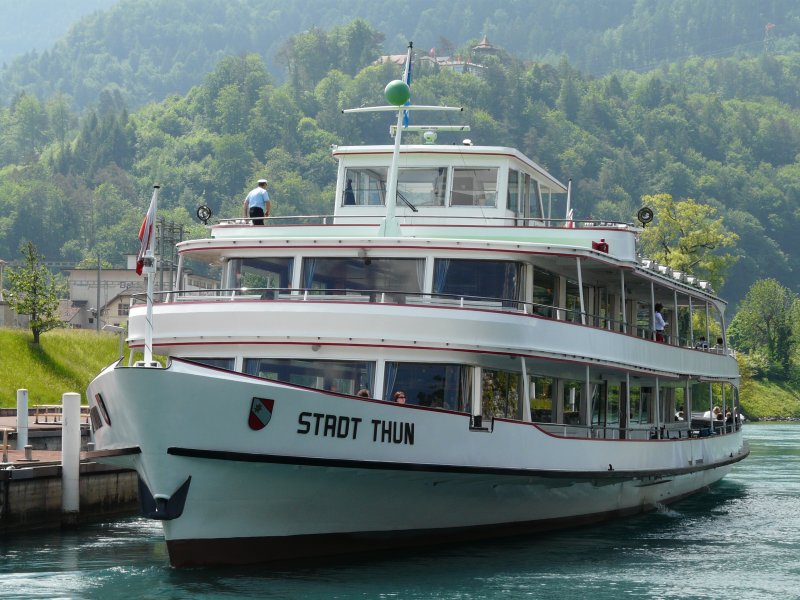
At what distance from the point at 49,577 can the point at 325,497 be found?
379cm

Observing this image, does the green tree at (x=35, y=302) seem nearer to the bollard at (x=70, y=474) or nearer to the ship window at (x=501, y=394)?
the bollard at (x=70, y=474)

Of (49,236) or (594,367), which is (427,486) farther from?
(49,236)

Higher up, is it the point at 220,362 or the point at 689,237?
the point at 689,237

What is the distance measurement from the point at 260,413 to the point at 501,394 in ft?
15.7

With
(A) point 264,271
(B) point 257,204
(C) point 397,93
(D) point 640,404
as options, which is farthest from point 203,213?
(D) point 640,404

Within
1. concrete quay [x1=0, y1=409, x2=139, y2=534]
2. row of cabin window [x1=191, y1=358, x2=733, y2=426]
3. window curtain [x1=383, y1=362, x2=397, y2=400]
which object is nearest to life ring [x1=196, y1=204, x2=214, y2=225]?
row of cabin window [x1=191, y1=358, x2=733, y2=426]

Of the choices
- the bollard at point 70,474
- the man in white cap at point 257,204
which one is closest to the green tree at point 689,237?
the man in white cap at point 257,204

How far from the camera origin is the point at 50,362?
51.8 metres

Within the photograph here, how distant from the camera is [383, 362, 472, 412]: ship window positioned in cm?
1928

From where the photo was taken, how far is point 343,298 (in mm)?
19406

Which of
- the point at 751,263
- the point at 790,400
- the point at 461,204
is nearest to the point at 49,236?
the point at 751,263

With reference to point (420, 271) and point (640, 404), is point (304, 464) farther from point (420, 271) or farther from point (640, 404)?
point (640, 404)

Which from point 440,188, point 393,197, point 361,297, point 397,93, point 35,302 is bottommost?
point 361,297

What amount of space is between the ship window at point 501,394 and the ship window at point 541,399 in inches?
24.6
